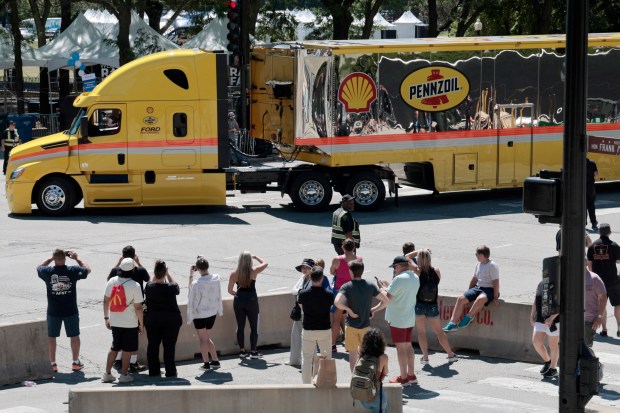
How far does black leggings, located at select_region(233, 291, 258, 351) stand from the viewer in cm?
1385

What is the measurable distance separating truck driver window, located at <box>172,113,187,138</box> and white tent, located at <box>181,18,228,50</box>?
65.3 ft

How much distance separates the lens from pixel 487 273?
45.3 ft

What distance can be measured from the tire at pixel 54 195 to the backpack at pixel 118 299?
37.8ft

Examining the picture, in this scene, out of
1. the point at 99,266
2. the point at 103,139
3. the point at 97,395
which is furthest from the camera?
the point at 103,139

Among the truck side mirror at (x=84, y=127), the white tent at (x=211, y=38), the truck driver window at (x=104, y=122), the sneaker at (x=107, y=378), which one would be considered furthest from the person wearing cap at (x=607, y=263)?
the white tent at (x=211, y=38)

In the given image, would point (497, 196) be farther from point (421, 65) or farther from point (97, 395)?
point (97, 395)

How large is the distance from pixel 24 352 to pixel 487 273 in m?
5.49

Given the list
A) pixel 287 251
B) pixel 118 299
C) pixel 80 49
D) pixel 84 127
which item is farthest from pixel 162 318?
pixel 80 49

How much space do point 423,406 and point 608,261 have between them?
4067 millimetres

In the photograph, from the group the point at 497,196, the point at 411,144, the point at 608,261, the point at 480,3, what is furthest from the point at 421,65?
the point at 480,3

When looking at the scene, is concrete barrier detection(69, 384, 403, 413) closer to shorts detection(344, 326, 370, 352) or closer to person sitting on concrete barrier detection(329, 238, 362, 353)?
shorts detection(344, 326, 370, 352)

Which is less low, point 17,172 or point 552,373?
point 17,172

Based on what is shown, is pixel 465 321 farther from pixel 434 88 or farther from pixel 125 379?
pixel 434 88

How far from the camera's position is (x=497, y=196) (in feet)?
88.3
